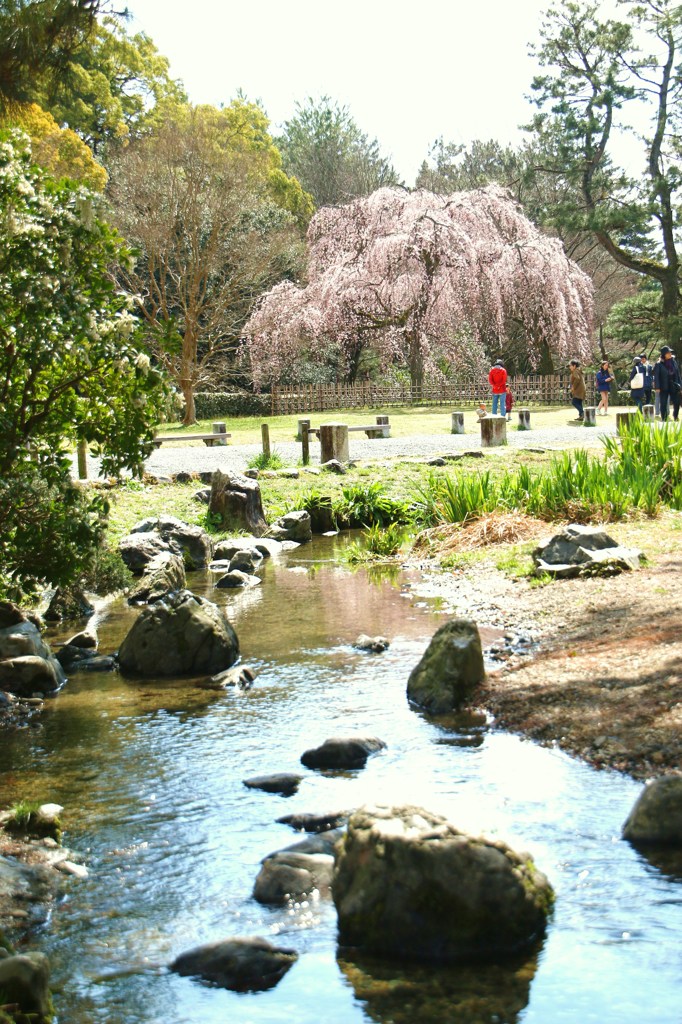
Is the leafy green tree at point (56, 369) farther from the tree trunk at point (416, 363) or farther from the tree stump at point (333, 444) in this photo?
the tree trunk at point (416, 363)

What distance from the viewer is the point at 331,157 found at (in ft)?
175

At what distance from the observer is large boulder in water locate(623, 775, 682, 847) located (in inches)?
184

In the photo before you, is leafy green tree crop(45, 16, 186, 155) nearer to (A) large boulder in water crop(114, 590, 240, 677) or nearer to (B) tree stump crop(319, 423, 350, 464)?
(B) tree stump crop(319, 423, 350, 464)

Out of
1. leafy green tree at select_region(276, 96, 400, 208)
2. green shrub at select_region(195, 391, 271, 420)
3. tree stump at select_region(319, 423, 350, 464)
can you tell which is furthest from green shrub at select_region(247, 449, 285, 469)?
leafy green tree at select_region(276, 96, 400, 208)

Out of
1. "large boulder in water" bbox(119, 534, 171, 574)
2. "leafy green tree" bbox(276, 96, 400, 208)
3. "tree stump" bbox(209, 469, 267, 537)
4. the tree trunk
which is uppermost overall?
"leafy green tree" bbox(276, 96, 400, 208)

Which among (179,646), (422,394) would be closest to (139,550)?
(179,646)

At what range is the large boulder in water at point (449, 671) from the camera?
6898mm

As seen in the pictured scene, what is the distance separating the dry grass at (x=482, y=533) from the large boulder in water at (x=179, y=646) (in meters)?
4.66

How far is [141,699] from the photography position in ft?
24.6

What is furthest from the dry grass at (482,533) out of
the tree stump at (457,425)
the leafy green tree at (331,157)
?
the leafy green tree at (331,157)

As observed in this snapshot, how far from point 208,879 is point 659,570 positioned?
593 cm

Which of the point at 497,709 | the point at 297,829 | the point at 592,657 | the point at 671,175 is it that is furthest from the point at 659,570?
the point at 671,175

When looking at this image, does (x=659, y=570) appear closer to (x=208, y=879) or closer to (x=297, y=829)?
(x=297, y=829)

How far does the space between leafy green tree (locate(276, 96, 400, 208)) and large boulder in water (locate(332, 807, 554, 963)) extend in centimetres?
4845
